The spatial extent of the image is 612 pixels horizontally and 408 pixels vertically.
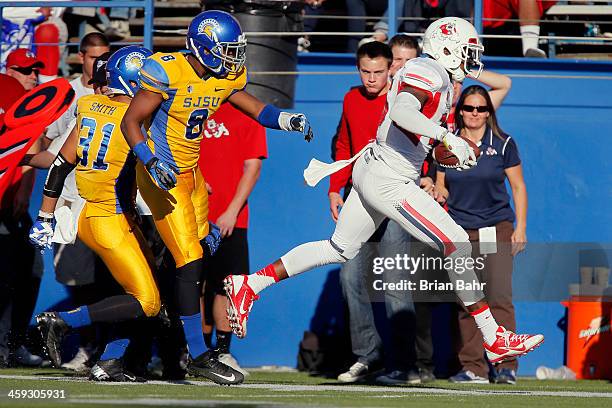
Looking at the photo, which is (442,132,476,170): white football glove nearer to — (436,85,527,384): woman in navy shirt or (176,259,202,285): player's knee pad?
(176,259,202,285): player's knee pad

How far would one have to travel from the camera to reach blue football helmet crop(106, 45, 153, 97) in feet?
24.9

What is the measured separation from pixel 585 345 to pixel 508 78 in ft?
6.88

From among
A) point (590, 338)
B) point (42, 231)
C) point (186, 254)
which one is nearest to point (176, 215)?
point (186, 254)

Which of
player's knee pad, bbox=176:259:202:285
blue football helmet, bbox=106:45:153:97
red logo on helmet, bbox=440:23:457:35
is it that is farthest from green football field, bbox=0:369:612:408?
red logo on helmet, bbox=440:23:457:35

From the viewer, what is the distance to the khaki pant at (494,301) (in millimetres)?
8633

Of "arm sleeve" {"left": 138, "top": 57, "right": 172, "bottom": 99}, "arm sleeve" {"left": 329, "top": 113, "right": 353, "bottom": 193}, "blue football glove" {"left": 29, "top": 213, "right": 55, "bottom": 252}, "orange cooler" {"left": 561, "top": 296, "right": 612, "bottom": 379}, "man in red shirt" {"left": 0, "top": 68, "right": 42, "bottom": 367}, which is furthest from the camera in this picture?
"man in red shirt" {"left": 0, "top": 68, "right": 42, "bottom": 367}

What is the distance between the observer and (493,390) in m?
7.55

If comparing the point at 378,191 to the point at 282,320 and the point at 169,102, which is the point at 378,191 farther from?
the point at 282,320

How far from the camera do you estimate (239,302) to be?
24.5 feet

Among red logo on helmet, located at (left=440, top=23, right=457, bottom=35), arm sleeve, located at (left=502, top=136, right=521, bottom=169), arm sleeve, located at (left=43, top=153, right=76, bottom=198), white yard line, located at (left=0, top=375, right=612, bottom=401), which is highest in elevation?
→ red logo on helmet, located at (left=440, top=23, right=457, bottom=35)

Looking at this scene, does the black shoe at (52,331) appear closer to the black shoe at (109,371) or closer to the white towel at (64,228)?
the black shoe at (109,371)

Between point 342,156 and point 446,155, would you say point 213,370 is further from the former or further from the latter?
point 342,156

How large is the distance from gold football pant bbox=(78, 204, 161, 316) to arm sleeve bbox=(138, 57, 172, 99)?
0.85 m

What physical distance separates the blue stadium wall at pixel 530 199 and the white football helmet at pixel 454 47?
7.30ft
